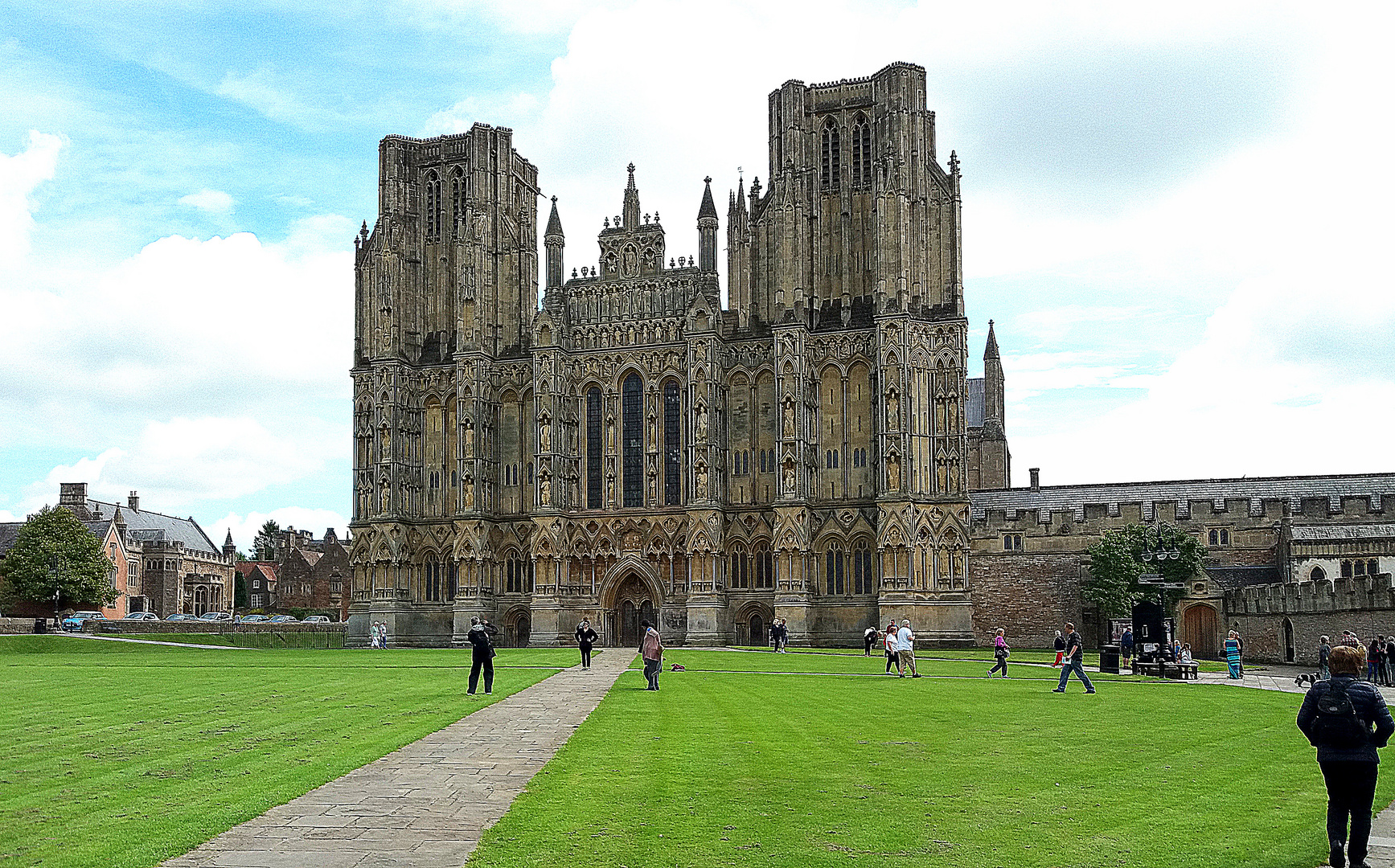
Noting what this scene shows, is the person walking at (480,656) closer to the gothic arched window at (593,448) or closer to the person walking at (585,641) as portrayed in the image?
the person walking at (585,641)

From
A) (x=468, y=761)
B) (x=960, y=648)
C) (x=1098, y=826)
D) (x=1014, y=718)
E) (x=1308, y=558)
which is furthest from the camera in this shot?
(x=960, y=648)

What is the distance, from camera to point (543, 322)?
68.5 metres

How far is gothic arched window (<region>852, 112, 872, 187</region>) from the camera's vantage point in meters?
66.6

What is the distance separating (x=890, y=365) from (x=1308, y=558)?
21.2 m

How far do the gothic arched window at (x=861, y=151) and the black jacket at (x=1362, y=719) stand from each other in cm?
5796

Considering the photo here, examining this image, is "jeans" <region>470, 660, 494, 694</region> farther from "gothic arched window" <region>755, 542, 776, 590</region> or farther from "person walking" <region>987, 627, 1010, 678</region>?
"gothic arched window" <region>755, 542, 776, 590</region>

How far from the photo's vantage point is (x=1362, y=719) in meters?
10.5

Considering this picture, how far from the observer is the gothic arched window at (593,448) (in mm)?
68125

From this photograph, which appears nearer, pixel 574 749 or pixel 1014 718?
pixel 574 749

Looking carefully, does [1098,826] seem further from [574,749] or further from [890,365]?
[890,365]

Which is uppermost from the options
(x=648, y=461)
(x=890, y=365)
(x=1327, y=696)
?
(x=890, y=365)

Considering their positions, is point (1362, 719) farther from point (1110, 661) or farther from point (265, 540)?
point (265, 540)

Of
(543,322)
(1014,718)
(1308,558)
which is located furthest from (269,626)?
(1014,718)

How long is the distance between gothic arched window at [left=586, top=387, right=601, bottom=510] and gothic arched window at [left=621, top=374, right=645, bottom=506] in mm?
1507
